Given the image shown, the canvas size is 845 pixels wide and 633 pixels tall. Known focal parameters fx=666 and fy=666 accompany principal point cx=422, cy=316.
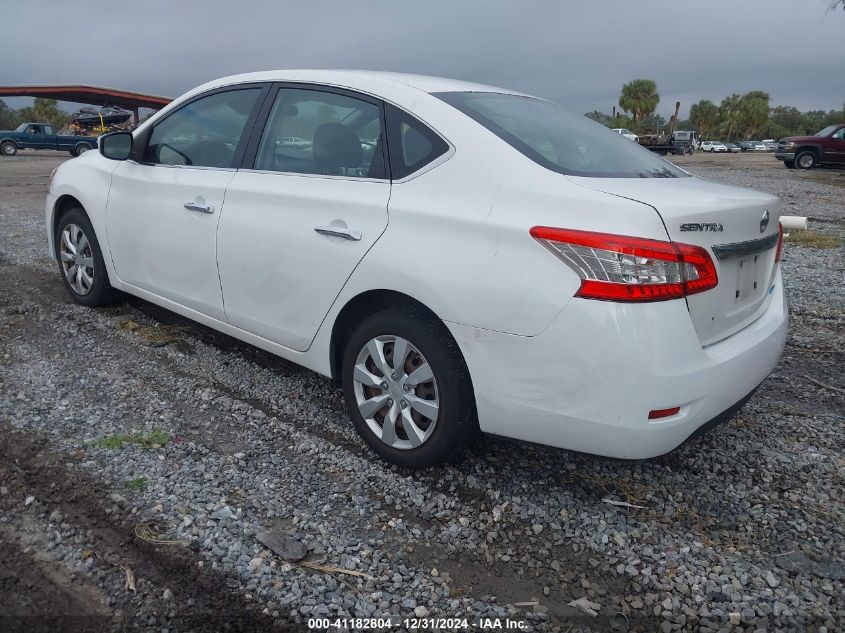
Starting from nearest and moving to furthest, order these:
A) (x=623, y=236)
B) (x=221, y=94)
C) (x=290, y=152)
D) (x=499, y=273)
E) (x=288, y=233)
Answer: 1. (x=623, y=236)
2. (x=499, y=273)
3. (x=288, y=233)
4. (x=290, y=152)
5. (x=221, y=94)

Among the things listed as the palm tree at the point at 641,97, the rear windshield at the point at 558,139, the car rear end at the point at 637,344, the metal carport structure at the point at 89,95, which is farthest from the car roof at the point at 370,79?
the palm tree at the point at 641,97

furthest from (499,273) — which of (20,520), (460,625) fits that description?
(20,520)

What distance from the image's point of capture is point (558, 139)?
3018 mm

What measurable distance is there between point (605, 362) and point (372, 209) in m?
1.22

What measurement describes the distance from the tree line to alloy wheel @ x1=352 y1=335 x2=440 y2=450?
84406 mm

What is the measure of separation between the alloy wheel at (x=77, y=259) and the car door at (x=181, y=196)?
0.50 meters

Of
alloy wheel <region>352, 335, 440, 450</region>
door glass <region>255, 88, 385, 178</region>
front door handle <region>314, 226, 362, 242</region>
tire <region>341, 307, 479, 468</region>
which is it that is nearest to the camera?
tire <region>341, 307, 479, 468</region>

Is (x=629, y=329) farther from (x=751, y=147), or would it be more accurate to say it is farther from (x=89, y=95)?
(x=751, y=147)

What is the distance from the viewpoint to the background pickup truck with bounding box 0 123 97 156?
1157 inches

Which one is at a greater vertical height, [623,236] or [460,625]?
[623,236]

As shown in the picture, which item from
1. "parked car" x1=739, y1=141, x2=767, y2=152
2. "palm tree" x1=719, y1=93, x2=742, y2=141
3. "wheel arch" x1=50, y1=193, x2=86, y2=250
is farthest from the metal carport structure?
"palm tree" x1=719, y1=93, x2=742, y2=141

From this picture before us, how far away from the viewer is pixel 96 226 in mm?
4609

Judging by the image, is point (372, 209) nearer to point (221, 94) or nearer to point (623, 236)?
point (623, 236)

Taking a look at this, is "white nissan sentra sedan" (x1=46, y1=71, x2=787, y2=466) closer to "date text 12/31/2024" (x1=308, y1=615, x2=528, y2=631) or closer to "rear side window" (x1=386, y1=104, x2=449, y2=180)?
"rear side window" (x1=386, y1=104, x2=449, y2=180)
